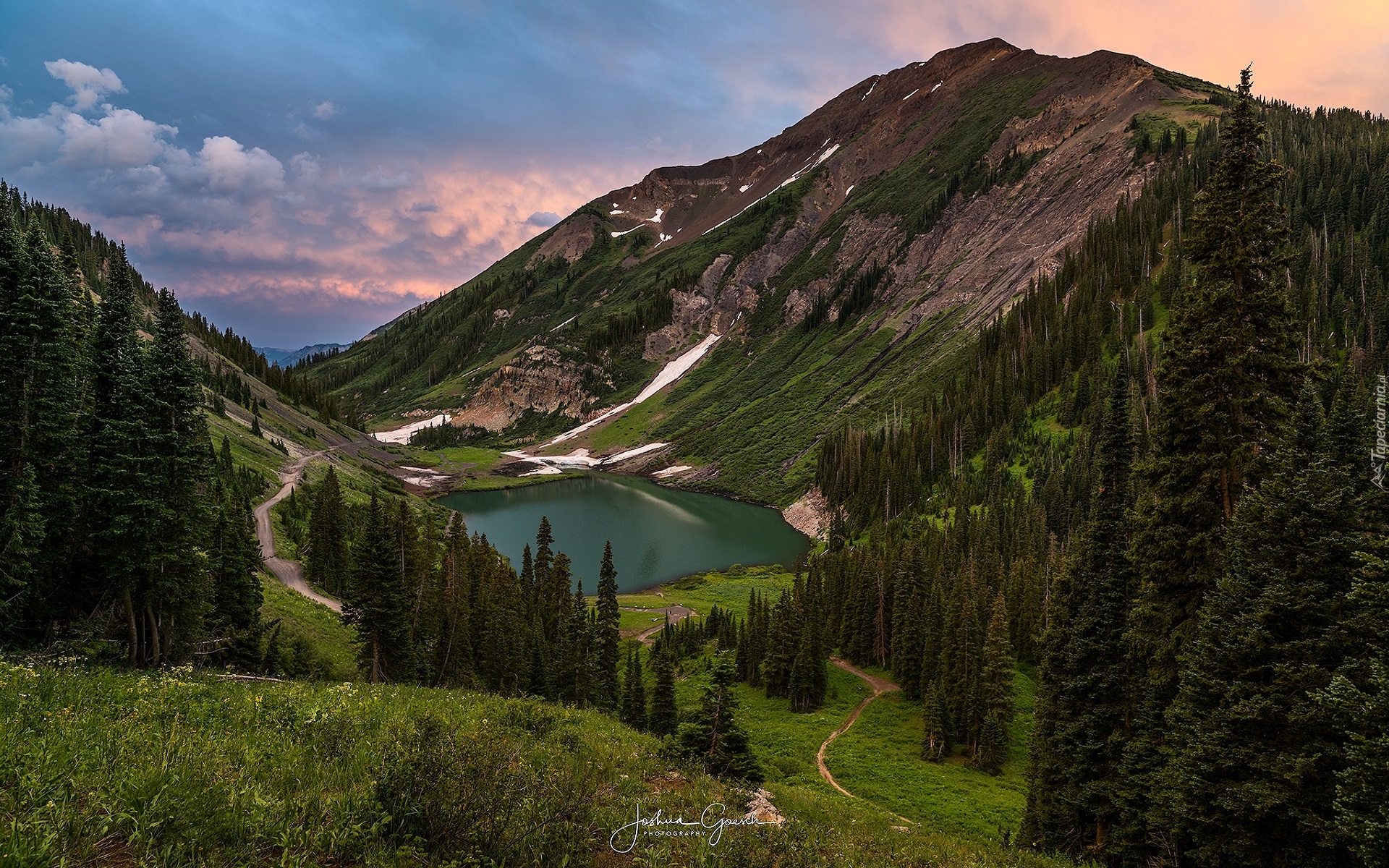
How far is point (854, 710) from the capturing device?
4997 cm

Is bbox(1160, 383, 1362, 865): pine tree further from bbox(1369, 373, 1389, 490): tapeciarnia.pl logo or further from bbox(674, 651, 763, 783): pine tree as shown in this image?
bbox(674, 651, 763, 783): pine tree

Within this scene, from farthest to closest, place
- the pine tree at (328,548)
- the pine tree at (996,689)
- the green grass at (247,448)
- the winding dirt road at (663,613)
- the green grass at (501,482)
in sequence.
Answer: the green grass at (501,482), the green grass at (247,448), the winding dirt road at (663,613), the pine tree at (328,548), the pine tree at (996,689)

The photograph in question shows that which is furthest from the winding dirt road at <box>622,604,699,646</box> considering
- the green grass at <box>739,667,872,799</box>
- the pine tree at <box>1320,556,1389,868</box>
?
the pine tree at <box>1320,556,1389,868</box>

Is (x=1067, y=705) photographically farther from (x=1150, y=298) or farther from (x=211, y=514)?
(x=1150, y=298)

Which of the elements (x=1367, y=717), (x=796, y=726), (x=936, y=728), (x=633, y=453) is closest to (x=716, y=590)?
(x=796, y=726)

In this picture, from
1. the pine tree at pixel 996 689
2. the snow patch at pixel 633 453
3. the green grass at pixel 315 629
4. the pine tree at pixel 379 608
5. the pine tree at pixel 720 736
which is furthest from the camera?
the snow patch at pixel 633 453

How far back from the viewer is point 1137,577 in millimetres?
18094

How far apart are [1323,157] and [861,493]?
108784 millimetres

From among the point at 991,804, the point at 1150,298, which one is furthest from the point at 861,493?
the point at 991,804

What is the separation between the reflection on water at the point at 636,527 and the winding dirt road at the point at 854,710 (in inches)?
1426

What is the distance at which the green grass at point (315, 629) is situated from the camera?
33.3 meters
